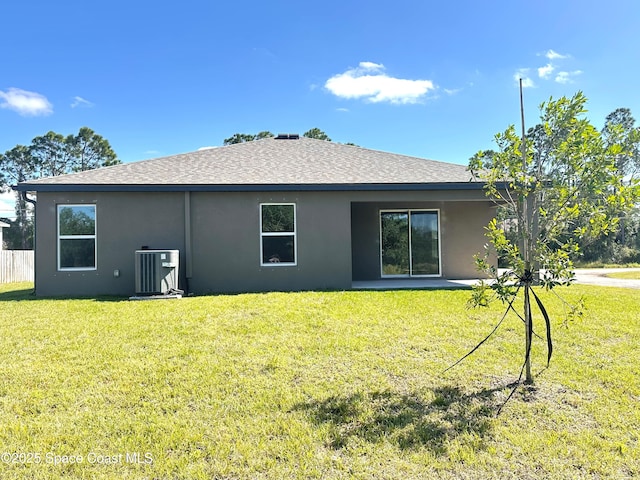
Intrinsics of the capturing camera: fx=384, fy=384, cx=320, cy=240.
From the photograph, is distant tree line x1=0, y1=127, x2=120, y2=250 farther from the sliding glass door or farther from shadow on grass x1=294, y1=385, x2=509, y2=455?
shadow on grass x1=294, y1=385, x2=509, y2=455

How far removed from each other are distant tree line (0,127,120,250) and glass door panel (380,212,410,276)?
125 ft

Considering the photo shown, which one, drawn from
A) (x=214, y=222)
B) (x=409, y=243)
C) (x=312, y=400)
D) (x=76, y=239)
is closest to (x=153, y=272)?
(x=214, y=222)

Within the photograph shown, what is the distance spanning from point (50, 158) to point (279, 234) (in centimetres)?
4373

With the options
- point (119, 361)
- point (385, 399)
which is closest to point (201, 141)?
point (119, 361)

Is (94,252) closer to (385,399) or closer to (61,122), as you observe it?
(385,399)

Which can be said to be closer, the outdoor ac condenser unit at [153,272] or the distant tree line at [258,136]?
the outdoor ac condenser unit at [153,272]

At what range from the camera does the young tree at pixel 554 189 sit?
11.3 feet

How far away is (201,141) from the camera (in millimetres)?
25156

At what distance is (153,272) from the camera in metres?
8.80

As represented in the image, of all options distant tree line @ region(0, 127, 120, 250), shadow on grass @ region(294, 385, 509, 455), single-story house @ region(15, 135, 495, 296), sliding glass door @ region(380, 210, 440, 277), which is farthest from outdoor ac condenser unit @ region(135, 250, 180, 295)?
distant tree line @ region(0, 127, 120, 250)

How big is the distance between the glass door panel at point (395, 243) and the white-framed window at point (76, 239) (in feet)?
26.6

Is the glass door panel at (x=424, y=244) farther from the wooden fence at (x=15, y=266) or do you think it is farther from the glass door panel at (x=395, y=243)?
the wooden fence at (x=15, y=266)

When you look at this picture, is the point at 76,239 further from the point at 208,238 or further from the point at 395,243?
the point at 395,243

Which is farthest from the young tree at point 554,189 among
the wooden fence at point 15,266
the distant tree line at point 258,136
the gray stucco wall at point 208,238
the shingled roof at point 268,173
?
the distant tree line at point 258,136
